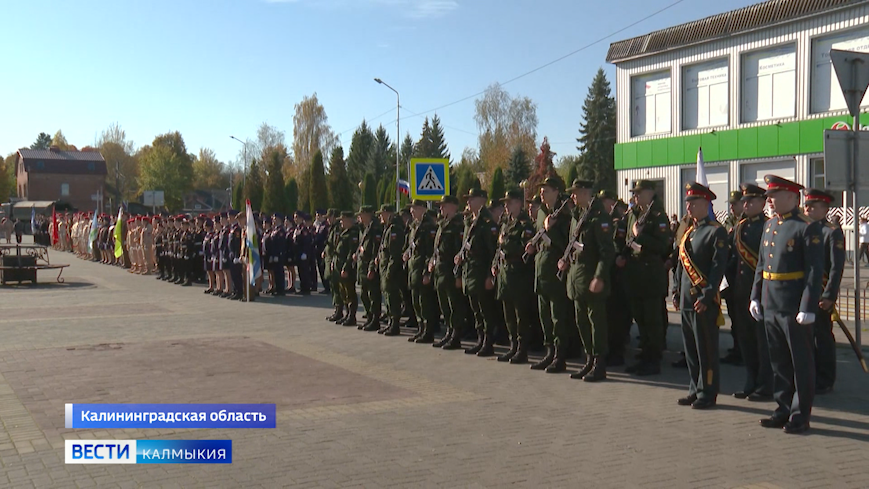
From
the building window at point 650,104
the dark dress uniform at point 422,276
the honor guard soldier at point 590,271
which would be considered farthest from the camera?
the building window at point 650,104

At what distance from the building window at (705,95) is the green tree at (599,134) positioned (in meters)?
39.6

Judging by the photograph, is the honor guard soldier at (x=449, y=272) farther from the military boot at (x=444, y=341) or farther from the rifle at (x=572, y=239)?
the rifle at (x=572, y=239)

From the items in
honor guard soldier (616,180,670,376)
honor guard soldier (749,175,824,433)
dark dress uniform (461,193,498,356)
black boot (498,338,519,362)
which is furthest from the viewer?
dark dress uniform (461,193,498,356)

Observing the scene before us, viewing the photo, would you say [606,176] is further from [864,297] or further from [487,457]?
[487,457]

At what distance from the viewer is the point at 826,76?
2552 cm

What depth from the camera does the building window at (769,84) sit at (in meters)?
26.7

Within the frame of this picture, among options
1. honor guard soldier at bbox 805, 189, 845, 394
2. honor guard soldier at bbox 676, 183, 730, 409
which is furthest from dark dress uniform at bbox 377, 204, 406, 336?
honor guard soldier at bbox 805, 189, 845, 394

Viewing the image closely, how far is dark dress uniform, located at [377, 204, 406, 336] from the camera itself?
12234mm

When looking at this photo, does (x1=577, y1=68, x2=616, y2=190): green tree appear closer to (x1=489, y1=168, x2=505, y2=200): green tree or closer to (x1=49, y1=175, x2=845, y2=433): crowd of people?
(x1=489, y1=168, x2=505, y2=200): green tree

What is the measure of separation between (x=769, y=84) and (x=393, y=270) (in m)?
20.0

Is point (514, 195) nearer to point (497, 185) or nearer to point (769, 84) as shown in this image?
point (769, 84)

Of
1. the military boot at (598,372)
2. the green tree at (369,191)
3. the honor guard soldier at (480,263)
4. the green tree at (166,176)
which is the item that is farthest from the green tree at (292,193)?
the military boot at (598,372)

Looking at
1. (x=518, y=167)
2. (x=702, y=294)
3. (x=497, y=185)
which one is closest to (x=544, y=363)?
(x=702, y=294)

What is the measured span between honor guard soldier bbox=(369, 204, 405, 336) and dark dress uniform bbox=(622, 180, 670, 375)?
3.95m
